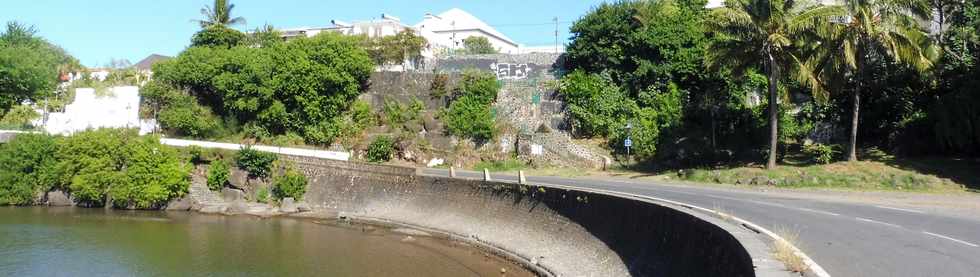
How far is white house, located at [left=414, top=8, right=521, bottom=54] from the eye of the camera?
92.7 metres

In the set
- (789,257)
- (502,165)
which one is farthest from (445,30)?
(789,257)

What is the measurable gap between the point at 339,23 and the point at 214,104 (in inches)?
1272

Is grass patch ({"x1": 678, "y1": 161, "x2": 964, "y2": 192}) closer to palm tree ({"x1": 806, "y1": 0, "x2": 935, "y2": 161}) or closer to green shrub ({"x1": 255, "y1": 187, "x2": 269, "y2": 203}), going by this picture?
palm tree ({"x1": 806, "y1": 0, "x2": 935, "y2": 161})

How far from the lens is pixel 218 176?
1726 inches

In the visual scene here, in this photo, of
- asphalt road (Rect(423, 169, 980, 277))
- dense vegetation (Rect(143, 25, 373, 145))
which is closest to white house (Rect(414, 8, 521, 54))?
dense vegetation (Rect(143, 25, 373, 145))

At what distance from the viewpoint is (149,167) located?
42469 millimetres

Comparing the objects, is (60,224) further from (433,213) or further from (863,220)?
(863,220)

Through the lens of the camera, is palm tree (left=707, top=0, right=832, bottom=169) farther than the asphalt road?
Yes

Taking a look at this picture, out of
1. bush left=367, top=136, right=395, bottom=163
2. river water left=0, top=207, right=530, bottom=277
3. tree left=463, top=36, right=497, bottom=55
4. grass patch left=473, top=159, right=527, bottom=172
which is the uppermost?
tree left=463, top=36, right=497, bottom=55

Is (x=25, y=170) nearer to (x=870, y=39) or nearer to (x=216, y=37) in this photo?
(x=216, y=37)

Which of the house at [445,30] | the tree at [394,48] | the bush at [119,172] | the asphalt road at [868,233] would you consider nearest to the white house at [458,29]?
the house at [445,30]

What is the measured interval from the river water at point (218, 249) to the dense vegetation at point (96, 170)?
338 cm

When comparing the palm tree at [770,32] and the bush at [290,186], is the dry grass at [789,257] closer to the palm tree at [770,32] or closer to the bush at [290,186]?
the palm tree at [770,32]

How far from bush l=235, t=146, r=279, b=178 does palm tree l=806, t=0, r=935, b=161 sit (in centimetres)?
2951
